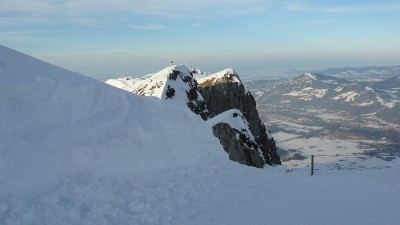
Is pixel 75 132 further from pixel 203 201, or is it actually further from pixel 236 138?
pixel 236 138

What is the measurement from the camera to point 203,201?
16.3 meters

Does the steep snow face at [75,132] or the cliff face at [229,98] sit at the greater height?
the steep snow face at [75,132]

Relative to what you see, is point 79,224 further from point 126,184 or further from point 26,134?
point 26,134

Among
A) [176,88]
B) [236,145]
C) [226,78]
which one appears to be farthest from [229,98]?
[236,145]

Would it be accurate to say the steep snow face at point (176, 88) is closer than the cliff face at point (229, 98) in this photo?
Yes

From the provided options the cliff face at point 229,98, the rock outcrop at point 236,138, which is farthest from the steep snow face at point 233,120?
the cliff face at point 229,98

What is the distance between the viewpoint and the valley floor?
486 inches

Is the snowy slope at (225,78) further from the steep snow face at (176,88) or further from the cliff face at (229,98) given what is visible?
the steep snow face at (176,88)

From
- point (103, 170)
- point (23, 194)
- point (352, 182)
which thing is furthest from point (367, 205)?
point (23, 194)

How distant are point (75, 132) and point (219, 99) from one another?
79556mm

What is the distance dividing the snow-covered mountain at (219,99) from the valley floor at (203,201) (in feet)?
123

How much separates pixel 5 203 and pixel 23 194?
85 centimetres

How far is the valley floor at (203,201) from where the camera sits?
12.3 meters

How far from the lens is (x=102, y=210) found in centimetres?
1294
